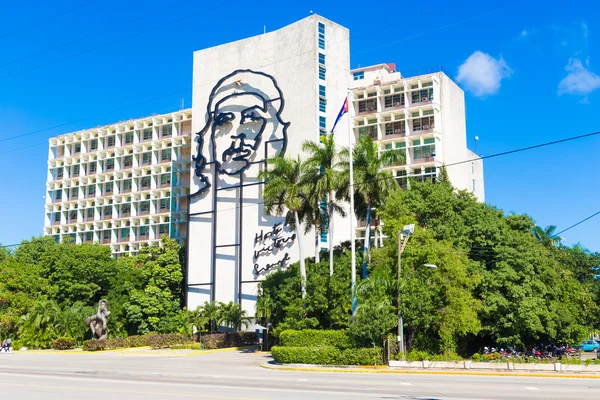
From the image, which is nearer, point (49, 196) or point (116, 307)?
point (116, 307)

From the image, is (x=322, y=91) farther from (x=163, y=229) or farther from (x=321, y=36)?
(x=163, y=229)

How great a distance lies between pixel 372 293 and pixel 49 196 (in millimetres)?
83361

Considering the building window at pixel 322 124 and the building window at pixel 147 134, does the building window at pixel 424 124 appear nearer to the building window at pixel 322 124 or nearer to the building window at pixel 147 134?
the building window at pixel 322 124

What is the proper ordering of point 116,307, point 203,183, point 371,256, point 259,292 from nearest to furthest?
point 371,256
point 259,292
point 116,307
point 203,183

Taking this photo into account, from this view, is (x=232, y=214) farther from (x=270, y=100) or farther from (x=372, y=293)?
(x=372, y=293)

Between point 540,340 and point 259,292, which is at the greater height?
point 259,292

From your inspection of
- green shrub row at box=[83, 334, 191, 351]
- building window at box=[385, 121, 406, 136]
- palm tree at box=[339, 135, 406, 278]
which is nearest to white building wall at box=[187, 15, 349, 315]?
green shrub row at box=[83, 334, 191, 351]

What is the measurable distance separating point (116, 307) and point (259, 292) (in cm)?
1834

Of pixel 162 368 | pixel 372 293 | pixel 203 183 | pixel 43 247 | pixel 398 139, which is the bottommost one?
pixel 162 368

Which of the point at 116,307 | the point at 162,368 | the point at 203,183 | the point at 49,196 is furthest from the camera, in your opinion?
the point at 49,196

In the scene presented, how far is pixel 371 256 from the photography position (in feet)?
151

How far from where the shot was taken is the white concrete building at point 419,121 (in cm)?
7644

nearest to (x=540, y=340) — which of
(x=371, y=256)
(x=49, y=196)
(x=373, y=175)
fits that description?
(x=371, y=256)

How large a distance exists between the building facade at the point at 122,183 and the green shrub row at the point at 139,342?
2903cm
